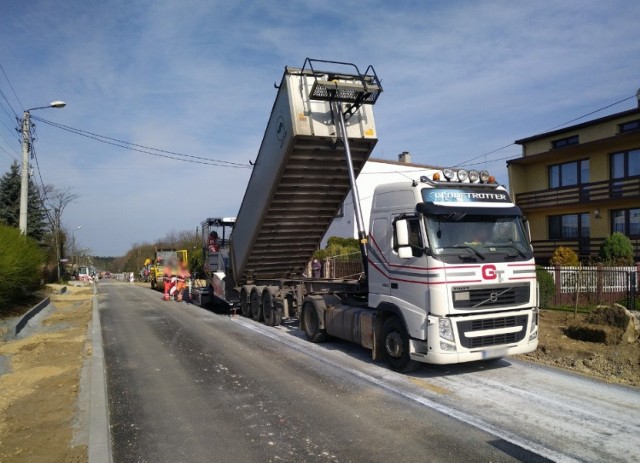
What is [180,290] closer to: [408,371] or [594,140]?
[408,371]

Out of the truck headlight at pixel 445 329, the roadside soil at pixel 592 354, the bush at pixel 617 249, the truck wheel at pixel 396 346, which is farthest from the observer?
the bush at pixel 617 249

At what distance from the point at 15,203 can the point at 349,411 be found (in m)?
43.3

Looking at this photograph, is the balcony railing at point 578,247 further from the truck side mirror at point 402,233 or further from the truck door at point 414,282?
the truck side mirror at point 402,233

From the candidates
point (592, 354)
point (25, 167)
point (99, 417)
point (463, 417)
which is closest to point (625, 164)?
point (592, 354)

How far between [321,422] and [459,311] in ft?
8.74

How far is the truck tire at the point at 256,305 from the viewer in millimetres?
14008

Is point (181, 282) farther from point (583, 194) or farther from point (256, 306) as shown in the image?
point (583, 194)

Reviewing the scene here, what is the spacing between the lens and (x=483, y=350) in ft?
24.0

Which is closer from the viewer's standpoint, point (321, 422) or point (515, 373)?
point (321, 422)

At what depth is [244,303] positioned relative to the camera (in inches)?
597

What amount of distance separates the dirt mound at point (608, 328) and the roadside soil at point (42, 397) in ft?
30.5

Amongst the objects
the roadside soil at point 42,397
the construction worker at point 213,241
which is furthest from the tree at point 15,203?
the roadside soil at point 42,397

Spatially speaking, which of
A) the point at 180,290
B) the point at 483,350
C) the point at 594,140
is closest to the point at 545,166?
the point at 594,140

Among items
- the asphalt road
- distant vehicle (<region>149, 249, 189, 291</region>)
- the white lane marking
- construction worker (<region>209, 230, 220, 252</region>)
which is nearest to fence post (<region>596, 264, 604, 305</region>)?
the asphalt road
